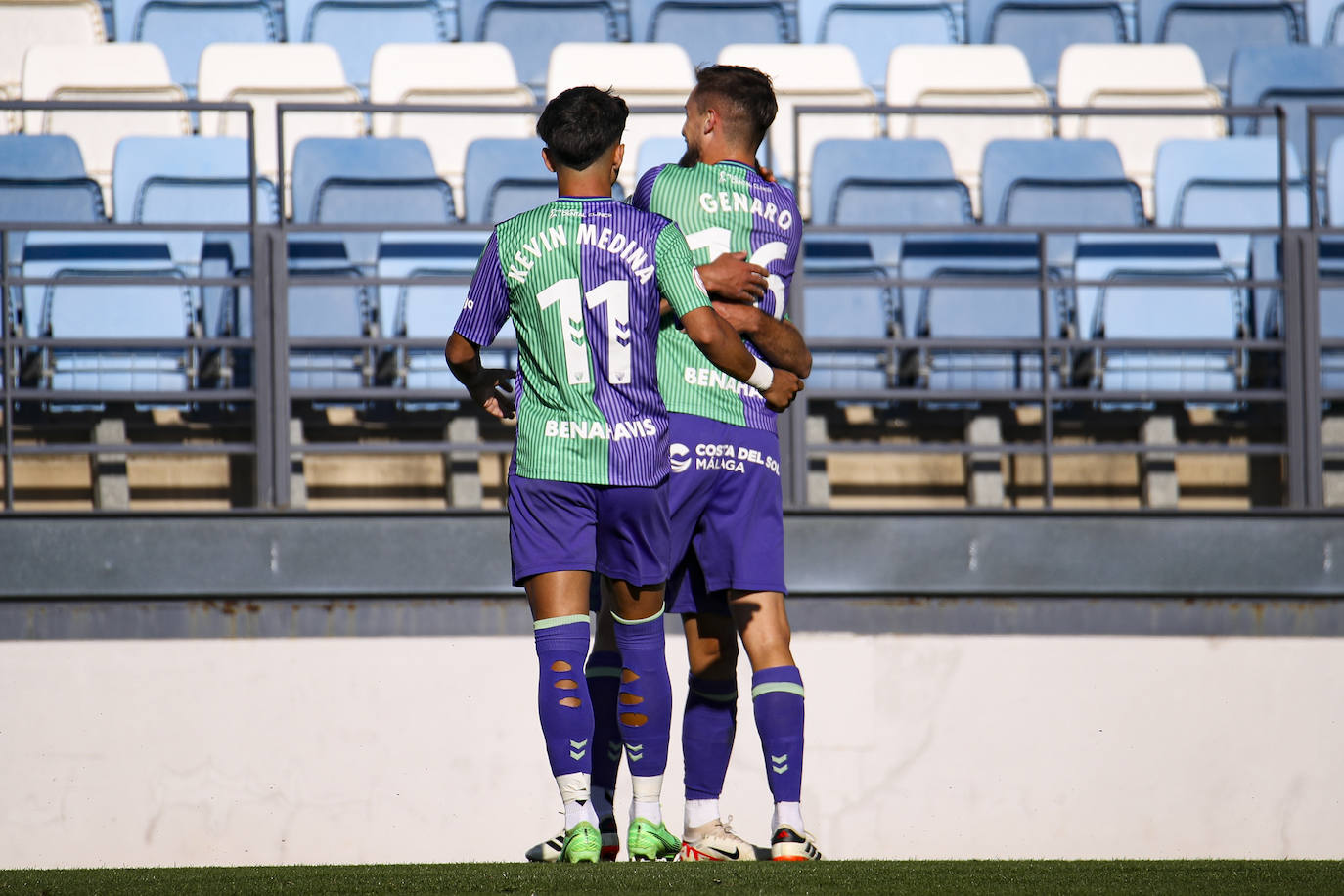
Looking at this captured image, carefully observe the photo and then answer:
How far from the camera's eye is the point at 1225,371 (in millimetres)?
5062

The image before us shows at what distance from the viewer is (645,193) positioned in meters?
3.12

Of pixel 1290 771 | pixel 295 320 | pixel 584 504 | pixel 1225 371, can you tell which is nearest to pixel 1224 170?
pixel 1225 371

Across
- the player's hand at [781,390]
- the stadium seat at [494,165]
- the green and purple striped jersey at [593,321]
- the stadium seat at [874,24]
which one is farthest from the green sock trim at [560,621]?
the stadium seat at [874,24]

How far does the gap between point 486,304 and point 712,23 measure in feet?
16.0

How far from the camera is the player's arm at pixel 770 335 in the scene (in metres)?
2.99

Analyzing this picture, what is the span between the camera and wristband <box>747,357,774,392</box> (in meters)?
2.94

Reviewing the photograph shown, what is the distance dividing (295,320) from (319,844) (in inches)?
69.4

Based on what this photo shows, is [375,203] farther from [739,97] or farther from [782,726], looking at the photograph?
[782,726]

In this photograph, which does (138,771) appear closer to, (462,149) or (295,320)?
(295,320)

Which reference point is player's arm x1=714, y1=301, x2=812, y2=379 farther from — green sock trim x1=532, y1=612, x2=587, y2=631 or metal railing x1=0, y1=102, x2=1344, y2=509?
metal railing x1=0, y1=102, x2=1344, y2=509

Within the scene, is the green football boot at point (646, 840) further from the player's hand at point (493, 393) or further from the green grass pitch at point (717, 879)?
the player's hand at point (493, 393)

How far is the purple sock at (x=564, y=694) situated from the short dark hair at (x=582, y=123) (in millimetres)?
907

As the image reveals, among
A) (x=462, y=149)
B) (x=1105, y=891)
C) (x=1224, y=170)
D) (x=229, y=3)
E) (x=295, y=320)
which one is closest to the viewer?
(x=1105, y=891)

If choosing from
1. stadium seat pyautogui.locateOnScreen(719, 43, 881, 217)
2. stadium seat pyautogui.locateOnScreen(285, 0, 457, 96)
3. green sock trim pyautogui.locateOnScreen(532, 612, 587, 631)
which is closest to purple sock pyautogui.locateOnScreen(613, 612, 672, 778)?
green sock trim pyautogui.locateOnScreen(532, 612, 587, 631)
